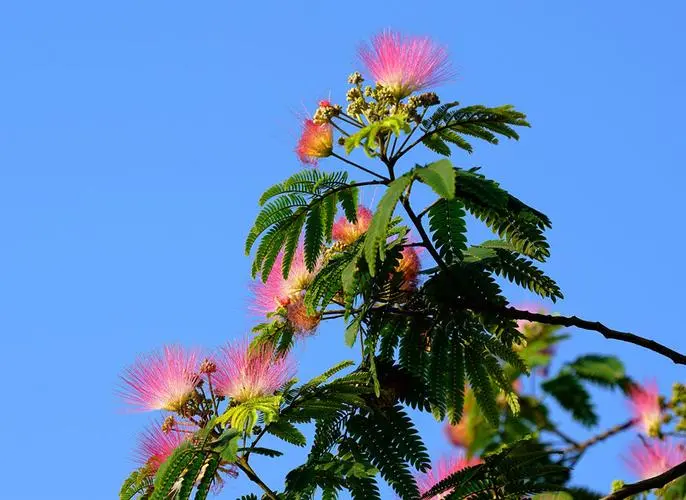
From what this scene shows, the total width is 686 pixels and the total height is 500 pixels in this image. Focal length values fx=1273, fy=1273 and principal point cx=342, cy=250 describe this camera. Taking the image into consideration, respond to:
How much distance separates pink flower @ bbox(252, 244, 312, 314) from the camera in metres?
4.93

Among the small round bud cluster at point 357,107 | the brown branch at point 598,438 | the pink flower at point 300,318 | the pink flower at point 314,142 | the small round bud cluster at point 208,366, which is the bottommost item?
the brown branch at point 598,438

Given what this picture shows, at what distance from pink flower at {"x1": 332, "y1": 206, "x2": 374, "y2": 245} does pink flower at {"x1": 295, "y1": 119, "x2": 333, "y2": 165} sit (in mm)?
351

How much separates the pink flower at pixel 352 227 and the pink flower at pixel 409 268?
0.19 m

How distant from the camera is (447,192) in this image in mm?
3715

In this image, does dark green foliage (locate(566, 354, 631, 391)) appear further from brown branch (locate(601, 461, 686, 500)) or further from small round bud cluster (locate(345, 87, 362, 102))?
small round bud cluster (locate(345, 87, 362, 102))

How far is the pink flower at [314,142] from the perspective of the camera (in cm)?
446

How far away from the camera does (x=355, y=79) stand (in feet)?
14.5

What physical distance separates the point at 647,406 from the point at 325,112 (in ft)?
4.84

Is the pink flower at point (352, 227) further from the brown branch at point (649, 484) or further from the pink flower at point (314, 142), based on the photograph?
the brown branch at point (649, 484)

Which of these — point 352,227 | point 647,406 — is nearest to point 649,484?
point 647,406

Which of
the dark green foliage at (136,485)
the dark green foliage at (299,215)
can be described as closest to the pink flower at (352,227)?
the dark green foliage at (299,215)

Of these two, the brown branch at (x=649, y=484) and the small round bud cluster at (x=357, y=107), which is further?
the small round bud cluster at (x=357, y=107)

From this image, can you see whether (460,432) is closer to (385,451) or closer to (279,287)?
(385,451)

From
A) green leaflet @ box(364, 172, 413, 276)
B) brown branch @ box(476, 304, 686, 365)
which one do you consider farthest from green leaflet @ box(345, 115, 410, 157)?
brown branch @ box(476, 304, 686, 365)
